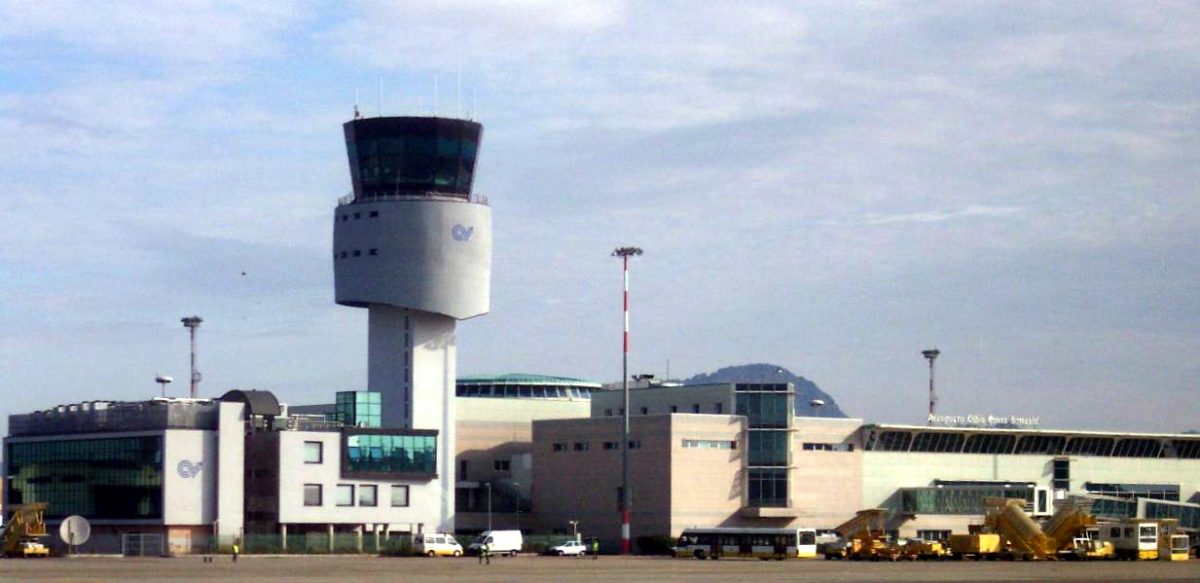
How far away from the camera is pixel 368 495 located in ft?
455

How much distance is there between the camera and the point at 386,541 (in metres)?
134

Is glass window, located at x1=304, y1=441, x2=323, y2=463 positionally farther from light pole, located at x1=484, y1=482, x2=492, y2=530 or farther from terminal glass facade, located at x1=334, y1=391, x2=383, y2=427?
light pole, located at x1=484, y1=482, x2=492, y2=530

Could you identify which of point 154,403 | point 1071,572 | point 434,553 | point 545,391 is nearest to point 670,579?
point 1071,572

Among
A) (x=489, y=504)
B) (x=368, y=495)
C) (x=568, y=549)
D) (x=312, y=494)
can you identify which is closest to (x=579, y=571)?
(x=568, y=549)

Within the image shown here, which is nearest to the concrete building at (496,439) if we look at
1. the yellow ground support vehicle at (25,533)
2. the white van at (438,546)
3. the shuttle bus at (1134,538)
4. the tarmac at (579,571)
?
the white van at (438,546)

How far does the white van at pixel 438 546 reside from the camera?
129 m

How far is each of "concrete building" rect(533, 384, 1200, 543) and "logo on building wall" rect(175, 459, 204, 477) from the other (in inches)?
1278

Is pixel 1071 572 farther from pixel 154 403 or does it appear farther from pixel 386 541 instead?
pixel 154 403

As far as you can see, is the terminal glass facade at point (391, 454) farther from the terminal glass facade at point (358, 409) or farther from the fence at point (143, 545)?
the fence at point (143, 545)

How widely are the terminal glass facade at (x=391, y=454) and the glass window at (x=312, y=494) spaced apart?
285 cm

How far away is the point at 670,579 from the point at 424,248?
7000 centimetres

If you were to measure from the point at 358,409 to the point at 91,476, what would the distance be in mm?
19933

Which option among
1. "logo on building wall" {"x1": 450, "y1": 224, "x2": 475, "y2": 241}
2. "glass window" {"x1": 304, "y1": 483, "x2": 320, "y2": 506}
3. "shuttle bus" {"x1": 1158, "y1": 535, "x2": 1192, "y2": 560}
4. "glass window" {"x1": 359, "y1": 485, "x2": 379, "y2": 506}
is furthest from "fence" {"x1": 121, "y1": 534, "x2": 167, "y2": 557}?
"shuttle bus" {"x1": 1158, "y1": 535, "x2": 1192, "y2": 560}

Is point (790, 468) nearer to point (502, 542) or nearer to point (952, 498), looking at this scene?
point (952, 498)
